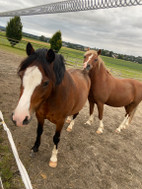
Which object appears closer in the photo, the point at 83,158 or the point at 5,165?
the point at 5,165

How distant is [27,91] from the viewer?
1361mm

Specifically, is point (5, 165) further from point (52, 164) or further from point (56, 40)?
point (56, 40)

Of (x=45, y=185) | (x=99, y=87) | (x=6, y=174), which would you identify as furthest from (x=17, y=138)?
(x=99, y=87)

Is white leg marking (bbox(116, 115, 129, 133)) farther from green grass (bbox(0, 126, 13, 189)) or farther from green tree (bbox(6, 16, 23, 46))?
green tree (bbox(6, 16, 23, 46))

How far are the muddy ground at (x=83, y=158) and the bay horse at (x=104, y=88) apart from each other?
51 centimetres

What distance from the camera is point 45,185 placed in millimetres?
2051

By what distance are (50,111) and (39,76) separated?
0.87 meters

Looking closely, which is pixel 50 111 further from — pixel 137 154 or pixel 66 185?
pixel 137 154

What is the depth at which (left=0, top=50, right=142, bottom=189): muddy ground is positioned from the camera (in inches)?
89.5

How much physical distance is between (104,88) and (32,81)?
277cm

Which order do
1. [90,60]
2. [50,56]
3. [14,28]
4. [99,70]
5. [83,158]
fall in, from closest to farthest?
[50,56], [83,158], [90,60], [99,70], [14,28]

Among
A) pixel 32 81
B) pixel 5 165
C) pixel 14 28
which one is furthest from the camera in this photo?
pixel 14 28

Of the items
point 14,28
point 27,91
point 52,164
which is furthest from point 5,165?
point 14,28

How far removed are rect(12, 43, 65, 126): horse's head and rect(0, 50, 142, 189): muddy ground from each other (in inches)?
54.8
